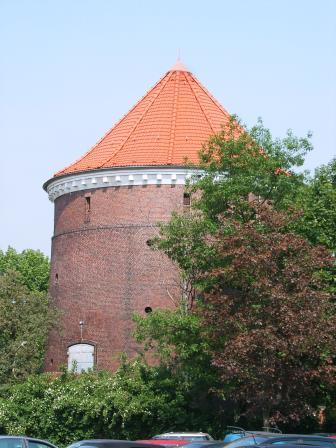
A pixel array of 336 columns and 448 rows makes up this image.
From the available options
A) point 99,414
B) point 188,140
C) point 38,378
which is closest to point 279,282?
point 99,414

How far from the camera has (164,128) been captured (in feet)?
156

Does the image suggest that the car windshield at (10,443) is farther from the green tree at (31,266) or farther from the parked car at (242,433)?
the green tree at (31,266)

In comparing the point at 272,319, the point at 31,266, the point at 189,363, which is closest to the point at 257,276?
the point at 272,319

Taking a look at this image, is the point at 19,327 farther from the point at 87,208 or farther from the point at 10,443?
the point at 10,443

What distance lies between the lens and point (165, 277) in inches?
1740

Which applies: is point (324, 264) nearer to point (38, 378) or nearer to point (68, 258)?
point (38, 378)

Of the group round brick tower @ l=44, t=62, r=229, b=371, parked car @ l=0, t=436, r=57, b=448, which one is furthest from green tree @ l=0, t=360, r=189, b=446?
parked car @ l=0, t=436, r=57, b=448

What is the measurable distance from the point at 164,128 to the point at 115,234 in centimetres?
572

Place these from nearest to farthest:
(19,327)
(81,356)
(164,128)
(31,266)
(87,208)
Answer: (19,327)
(81,356)
(87,208)
(164,128)
(31,266)

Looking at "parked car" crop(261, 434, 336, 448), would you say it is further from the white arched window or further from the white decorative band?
the white arched window

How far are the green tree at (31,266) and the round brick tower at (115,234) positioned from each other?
3123 cm

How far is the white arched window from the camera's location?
44906 mm

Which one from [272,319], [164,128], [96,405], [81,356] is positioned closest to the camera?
[272,319]

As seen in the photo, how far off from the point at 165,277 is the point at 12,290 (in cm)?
649
